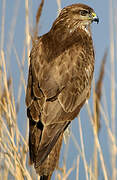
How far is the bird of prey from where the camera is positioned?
2.39 m

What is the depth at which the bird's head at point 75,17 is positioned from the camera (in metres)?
2.97

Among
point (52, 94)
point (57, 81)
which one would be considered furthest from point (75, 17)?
point (52, 94)

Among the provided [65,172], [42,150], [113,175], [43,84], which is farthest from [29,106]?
[113,175]

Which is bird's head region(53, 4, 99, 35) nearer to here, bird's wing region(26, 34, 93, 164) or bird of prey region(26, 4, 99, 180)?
bird of prey region(26, 4, 99, 180)

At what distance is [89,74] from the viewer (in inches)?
112

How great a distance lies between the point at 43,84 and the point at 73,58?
31 centimetres

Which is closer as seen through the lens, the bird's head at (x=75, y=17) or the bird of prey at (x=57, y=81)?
the bird of prey at (x=57, y=81)

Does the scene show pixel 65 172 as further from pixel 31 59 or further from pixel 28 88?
pixel 31 59

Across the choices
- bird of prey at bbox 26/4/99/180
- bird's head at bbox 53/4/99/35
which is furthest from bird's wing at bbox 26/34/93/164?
bird's head at bbox 53/4/99/35

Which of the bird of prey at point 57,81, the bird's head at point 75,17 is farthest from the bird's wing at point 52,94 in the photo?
the bird's head at point 75,17

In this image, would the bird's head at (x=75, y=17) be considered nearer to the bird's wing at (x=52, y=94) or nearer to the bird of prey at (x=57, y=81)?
the bird of prey at (x=57, y=81)

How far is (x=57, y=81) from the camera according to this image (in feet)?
8.45

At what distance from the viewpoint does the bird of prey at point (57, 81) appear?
2386 mm

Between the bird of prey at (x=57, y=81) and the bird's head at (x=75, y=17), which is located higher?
the bird's head at (x=75, y=17)
